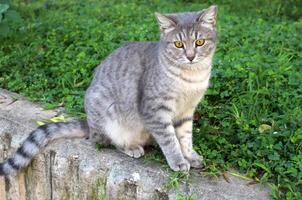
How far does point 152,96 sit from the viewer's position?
3.39 m

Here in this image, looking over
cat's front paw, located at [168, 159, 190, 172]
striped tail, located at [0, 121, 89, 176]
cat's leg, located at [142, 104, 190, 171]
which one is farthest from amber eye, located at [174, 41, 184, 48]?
striped tail, located at [0, 121, 89, 176]

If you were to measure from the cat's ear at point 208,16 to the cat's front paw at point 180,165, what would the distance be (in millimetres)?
900

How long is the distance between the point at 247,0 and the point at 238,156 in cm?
446

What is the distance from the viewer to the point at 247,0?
7516 millimetres

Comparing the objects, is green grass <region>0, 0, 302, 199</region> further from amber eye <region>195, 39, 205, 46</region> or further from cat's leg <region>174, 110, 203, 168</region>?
amber eye <region>195, 39, 205, 46</region>

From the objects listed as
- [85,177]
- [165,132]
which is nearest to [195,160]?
[165,132]

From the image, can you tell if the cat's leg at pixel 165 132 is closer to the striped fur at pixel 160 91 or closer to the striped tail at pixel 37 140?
the striped fur at pixel 160 91

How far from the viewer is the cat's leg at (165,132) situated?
3.37m

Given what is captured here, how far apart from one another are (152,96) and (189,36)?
0.45 metres

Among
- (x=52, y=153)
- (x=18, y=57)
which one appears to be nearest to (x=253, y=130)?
(x=52, y=153)

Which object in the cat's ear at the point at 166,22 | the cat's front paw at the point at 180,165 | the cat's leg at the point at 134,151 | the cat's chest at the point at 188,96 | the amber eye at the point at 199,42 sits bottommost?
the cat's leg at the point at 134,151

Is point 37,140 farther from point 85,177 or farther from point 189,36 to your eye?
point 189,36

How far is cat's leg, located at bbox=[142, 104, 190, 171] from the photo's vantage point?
11.1 ft

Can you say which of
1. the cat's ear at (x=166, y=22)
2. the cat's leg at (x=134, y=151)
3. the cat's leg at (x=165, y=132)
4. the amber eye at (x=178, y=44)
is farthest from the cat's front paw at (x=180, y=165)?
the cat's ear at (x=166, y=22)
